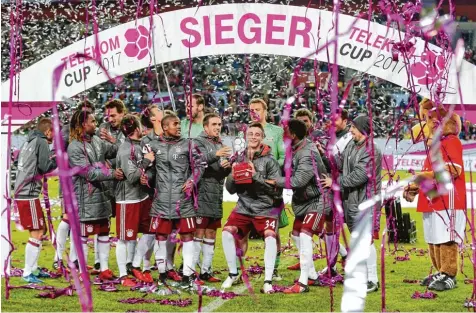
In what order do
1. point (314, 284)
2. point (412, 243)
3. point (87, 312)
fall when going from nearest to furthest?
point (87, 312), point (314, 284), point (412, 243)

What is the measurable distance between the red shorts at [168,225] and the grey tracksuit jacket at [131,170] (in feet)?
1.10

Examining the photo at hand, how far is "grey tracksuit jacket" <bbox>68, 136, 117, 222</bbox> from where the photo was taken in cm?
673

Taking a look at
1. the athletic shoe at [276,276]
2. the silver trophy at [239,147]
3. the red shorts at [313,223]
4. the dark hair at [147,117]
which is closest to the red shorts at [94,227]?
the dark hair at [147,117]

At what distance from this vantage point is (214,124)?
6762 mm

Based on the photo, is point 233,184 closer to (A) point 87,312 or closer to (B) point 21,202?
(B) point 21,202

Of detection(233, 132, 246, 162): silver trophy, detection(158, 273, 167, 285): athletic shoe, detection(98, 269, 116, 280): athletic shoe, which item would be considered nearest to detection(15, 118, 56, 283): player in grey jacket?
detection(98, 269, 116, 280): athletic shoe

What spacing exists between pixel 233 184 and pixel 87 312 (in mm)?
4740

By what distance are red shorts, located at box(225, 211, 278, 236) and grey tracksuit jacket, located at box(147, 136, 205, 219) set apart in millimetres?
309

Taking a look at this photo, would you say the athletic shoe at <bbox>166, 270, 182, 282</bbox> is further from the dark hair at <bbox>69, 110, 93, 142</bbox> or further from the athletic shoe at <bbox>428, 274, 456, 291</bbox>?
the athletic shoe at <bbox>428, 274, 456, 291</bbox>

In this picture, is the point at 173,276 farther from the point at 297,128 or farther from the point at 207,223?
the point at 297,128

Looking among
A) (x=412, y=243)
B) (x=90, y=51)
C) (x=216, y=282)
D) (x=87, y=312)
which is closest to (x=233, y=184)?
(x=216, y=282)

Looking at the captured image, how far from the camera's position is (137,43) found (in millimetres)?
6758

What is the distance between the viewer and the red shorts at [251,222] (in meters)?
6.49

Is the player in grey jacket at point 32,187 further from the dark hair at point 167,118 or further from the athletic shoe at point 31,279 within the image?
the dark hair at point 167,118
